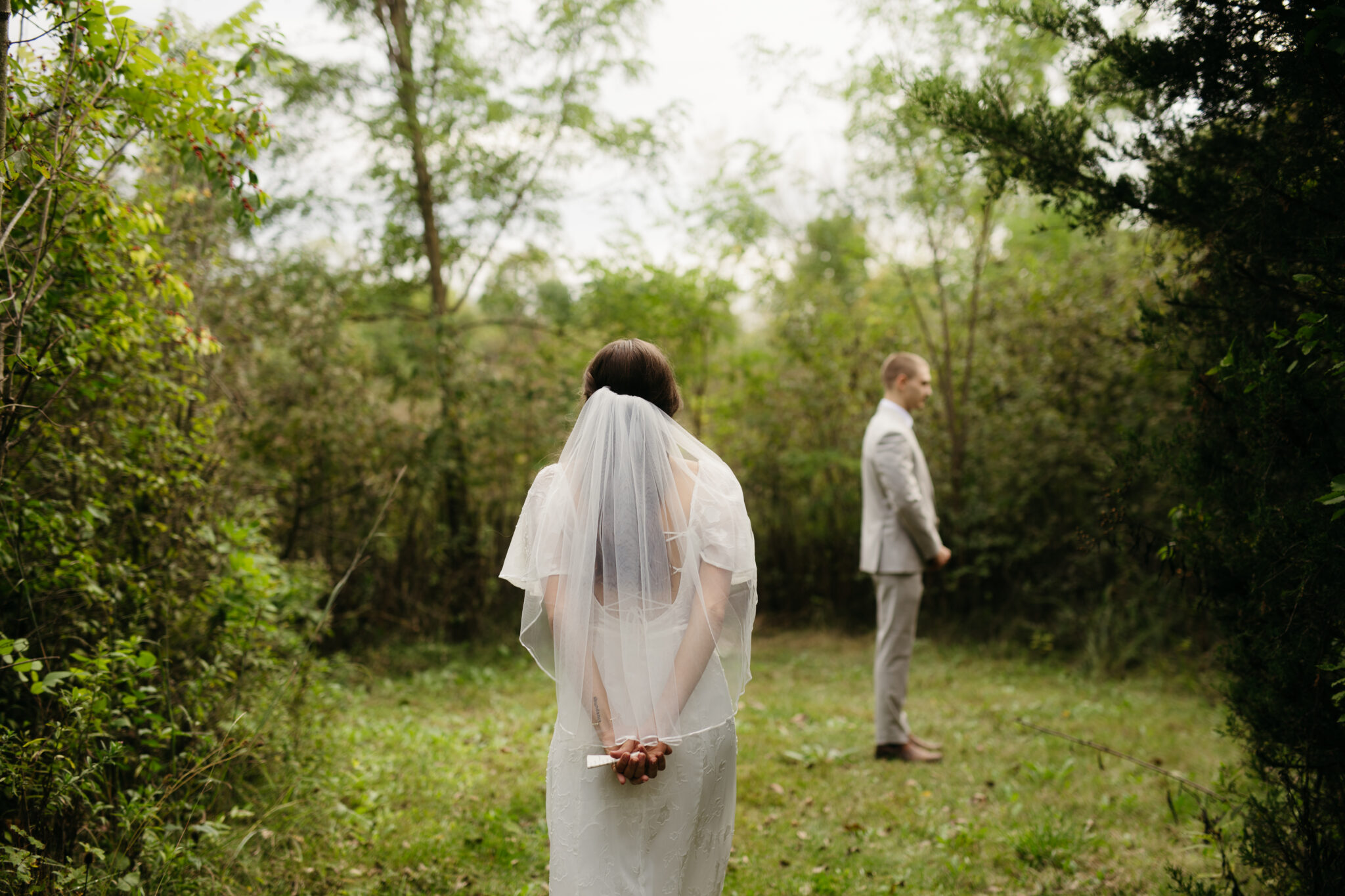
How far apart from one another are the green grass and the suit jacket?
4.09 feet

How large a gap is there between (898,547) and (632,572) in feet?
10.2

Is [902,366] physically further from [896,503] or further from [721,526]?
[721,526]

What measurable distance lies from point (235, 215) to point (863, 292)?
29.4 feet

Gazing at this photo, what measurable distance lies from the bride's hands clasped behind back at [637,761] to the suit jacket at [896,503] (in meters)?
3.13

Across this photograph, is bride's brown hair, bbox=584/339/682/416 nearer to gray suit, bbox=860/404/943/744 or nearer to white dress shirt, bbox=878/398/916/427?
gray suit, bbox=860/404/943/744

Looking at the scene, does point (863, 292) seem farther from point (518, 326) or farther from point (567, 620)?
point (567, 620)

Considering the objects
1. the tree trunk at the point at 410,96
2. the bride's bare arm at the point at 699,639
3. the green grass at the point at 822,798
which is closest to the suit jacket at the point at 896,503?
the green grass at the point at 822,798

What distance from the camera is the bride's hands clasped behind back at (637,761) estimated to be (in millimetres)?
2191

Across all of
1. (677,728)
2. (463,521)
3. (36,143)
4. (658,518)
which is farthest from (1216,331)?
(463,521)

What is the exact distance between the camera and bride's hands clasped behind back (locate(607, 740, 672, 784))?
86.3 inches

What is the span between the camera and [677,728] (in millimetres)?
2303

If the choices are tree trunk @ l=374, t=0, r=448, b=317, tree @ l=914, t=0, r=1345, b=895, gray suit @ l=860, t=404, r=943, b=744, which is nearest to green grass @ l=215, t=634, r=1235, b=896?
gray suit @ l=860, t=404, r=943, b=744

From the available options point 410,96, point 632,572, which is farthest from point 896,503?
point 410,96

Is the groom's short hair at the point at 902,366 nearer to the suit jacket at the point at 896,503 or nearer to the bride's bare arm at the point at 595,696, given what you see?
the suit jacket at the point at 896,503
